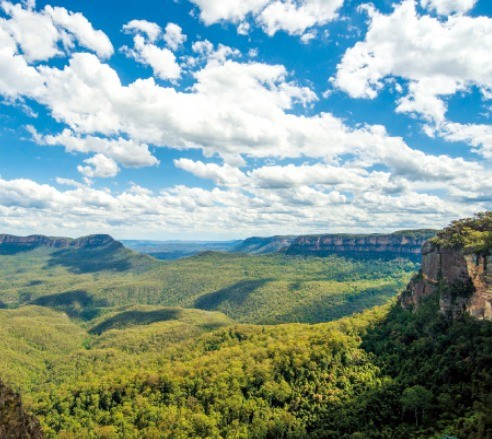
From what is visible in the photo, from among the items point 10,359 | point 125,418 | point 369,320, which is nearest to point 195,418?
point 125,418

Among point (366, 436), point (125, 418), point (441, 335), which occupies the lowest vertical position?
point (125, 418)

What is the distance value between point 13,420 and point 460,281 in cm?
7453

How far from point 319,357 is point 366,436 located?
84.9 feet

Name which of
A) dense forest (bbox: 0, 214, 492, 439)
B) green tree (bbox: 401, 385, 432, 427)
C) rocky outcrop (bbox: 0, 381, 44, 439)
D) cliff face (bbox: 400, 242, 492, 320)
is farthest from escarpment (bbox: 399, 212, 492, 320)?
rocky outcrop (bbox: 0, 381, 44, 439)

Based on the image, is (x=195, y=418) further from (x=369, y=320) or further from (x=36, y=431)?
(x=369, y=320)

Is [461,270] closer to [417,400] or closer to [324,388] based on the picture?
[417,400]

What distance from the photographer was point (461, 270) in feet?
247

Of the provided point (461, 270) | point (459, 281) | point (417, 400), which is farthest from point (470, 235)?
point (417, 400)

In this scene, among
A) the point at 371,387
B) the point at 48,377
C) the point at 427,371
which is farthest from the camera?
the point at 48,377

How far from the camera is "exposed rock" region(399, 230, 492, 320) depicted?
68625 millimetres

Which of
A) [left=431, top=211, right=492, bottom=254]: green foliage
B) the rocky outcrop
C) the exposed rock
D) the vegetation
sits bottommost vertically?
the vegetation

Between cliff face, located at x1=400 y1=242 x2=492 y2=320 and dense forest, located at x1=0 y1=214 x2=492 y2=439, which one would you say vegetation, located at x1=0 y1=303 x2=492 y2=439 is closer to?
dense forest, located at x1=0 y1=214 x2=492 y2=439

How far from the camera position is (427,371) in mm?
65812

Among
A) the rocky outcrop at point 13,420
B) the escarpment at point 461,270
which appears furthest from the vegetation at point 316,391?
the rocky outcrop at point 13,420
